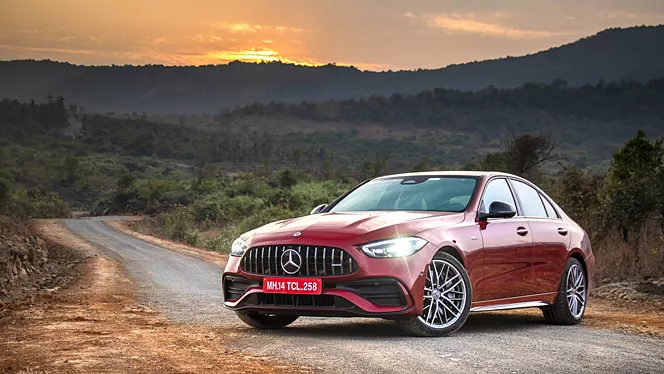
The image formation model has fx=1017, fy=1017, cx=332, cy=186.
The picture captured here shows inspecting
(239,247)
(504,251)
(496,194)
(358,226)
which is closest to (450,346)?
(358,226)

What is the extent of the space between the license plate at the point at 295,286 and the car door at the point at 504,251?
6.15 ft

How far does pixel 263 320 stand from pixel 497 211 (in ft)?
8.62

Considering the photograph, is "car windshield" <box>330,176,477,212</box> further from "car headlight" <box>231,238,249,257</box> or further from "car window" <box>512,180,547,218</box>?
"car headlight" <box>231,238,249,257</box>

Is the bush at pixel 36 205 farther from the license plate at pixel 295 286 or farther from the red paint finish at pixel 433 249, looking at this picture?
the license plate at pixel 295 286

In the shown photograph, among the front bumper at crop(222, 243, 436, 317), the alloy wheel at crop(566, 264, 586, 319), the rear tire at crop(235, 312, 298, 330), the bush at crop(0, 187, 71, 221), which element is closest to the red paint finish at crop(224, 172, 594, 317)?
the front bumper at crop(222, 243, 436, 317)

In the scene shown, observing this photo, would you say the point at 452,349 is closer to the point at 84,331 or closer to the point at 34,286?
the point at 84,331

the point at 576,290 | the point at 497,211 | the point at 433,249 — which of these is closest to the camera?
the point at 433,249

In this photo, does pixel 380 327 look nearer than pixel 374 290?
No

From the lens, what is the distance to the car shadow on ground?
991cm

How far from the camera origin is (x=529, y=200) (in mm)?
11594

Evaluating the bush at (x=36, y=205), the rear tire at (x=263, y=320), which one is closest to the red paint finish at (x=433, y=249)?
the rear tire at (x=263, y=320)

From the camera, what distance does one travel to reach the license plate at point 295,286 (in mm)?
9273

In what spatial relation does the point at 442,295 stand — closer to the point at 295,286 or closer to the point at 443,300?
the point at 443,300

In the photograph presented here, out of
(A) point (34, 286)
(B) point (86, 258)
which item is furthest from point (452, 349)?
(B) point (86, 258)
